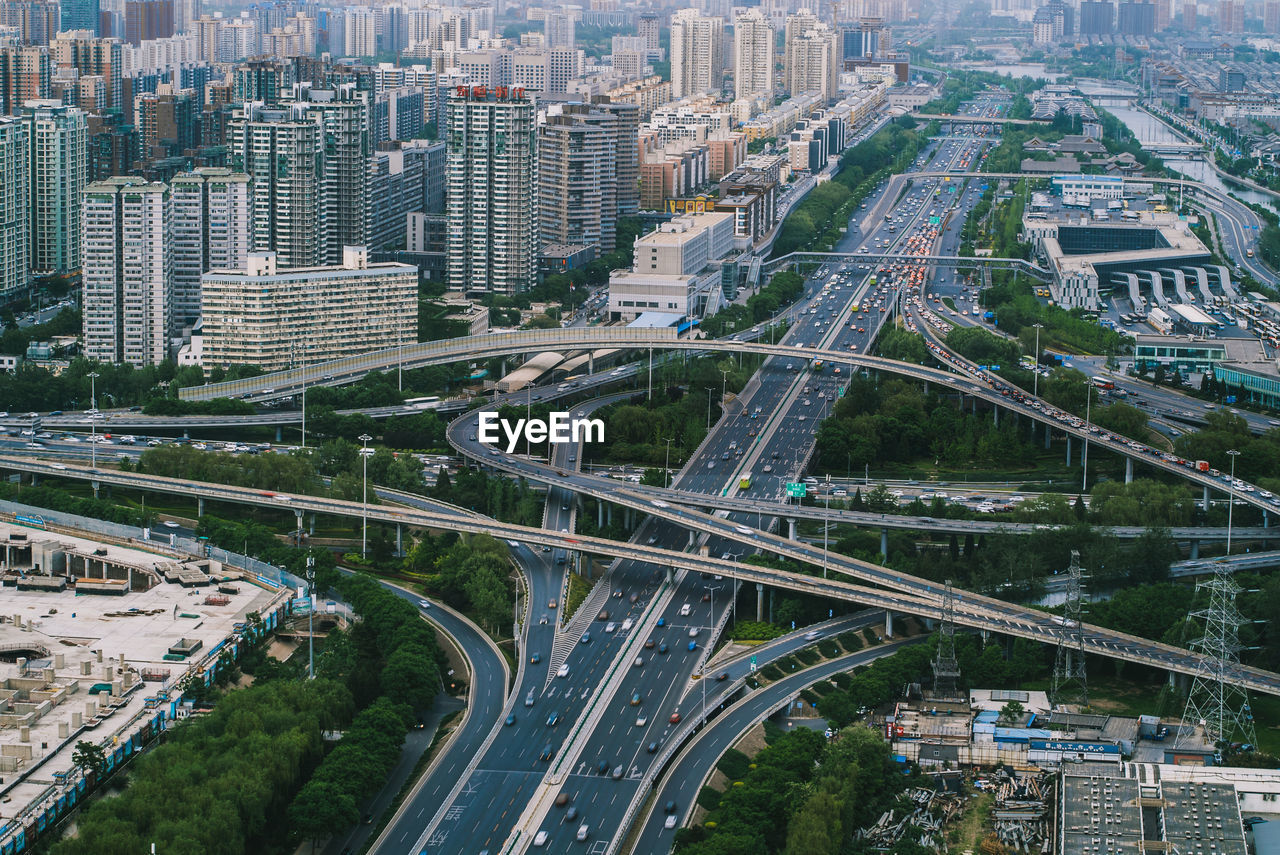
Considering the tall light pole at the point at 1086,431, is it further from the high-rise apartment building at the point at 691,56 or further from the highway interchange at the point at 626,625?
the high-rise apartment building at the point at 691,56

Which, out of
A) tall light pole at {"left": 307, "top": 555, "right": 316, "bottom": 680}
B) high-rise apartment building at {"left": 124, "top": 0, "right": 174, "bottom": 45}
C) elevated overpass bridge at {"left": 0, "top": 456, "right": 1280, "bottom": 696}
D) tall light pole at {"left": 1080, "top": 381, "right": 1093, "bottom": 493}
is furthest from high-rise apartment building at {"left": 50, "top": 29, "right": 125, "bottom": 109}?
tall light pole at {"left": 307, "top": 555, "right": 316, "bottom": 680}

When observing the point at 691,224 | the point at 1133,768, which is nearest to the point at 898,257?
the point at 691,224

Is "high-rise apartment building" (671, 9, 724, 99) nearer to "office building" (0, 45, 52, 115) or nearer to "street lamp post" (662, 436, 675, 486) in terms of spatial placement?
"office building" (0, 45, 52, 115)

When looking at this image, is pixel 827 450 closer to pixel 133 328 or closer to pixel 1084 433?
pixel 1084 433

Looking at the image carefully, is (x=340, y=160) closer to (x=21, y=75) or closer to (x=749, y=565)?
(x=21, y=75)

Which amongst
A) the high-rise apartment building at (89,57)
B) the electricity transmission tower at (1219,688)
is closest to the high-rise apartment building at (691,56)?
the high-rise apartment building at (89,57)
